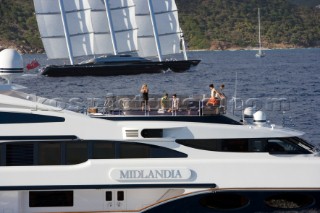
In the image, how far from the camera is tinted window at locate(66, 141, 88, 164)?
18391 mm

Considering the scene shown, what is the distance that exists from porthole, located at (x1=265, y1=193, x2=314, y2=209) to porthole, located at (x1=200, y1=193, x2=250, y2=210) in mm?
521

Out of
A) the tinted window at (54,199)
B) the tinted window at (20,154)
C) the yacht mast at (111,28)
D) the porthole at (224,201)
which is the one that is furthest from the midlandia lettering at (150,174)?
the yacht mast at (111,28)

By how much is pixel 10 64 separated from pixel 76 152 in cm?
343

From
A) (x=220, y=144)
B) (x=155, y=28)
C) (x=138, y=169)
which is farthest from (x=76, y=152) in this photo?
(x=155, y=28)

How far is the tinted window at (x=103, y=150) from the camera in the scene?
1842 cm

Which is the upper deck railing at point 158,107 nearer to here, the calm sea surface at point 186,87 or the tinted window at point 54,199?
the tinted window at point 54,199

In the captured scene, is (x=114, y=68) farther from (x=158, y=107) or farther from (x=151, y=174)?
(x=151, y=174)

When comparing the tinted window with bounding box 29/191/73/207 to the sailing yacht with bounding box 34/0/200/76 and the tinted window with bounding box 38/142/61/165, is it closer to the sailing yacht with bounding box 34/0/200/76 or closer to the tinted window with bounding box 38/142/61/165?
the tinted window with bounding box 38/142/61/165

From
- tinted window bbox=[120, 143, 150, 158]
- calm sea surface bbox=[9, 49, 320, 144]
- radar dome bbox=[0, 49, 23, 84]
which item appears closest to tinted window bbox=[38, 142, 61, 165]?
tinted window bbox=[120, 143, 150, 158]

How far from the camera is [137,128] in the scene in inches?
728

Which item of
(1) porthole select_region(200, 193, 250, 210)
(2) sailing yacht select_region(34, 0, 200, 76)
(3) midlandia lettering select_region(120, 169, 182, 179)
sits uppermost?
(2) sailing yacht select_region(34, 0, 200, 76)

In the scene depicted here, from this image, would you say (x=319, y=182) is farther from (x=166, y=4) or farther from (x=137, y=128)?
(x=166, y=4)

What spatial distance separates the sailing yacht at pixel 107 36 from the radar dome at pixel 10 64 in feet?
251

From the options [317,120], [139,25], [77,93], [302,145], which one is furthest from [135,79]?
[302,145]
